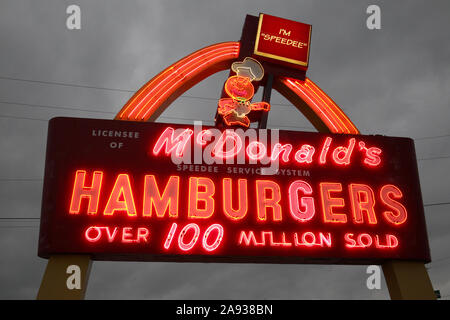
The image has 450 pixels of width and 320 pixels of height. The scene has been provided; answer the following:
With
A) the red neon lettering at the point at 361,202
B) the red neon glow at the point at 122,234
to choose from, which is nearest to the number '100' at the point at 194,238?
the red neon glow at the point at 122,234

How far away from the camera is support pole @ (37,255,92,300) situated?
9.56 m

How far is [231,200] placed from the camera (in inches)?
454

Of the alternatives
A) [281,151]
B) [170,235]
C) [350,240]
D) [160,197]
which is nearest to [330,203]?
[350,240]

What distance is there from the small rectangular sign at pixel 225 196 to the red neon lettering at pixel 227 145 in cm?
3

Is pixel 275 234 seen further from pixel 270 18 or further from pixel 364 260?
pixel 270 18

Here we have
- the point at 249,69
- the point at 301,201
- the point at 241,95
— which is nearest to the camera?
the point at 301,201

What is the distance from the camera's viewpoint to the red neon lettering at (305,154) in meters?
12.5

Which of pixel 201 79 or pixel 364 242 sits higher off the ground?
pixel 201 79

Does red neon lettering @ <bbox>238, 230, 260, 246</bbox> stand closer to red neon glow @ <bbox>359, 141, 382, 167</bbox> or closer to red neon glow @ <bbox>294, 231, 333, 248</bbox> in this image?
red neon glow @ <bbox>294, 231, 333, 248</bbox>

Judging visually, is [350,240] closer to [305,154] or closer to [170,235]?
[305,154]

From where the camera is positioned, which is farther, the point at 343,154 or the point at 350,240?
the point at 343,154

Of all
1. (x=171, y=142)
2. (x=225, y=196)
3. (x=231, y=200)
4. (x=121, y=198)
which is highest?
(x=171, y=142)

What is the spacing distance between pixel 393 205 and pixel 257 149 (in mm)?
4254

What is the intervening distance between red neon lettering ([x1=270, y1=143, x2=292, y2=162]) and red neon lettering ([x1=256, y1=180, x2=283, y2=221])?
34.3 inches
